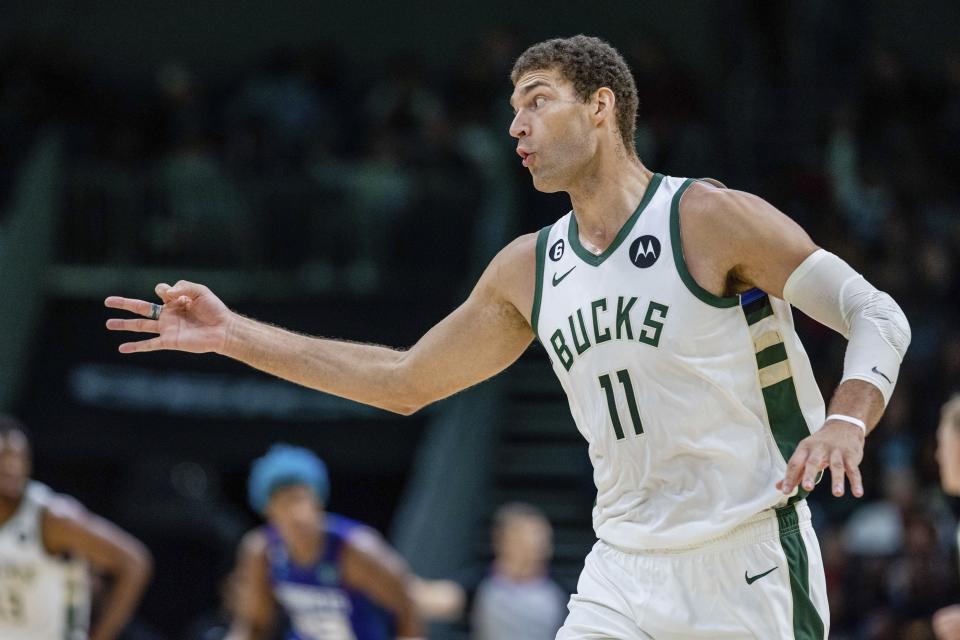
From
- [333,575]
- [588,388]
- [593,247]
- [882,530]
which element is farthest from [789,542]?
[882,530]

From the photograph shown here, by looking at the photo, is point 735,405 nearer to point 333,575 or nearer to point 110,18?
point 333,575

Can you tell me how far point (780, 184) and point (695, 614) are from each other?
10.1 meters

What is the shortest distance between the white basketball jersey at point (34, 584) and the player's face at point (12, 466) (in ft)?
0.32

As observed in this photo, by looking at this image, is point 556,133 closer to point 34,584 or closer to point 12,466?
point 12,466

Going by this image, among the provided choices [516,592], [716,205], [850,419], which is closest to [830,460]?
[850,419]

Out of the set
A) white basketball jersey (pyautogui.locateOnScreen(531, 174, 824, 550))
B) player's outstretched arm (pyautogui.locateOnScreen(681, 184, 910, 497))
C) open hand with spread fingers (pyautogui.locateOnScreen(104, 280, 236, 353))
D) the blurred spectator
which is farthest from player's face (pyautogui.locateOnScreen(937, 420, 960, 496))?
the blurred spectator

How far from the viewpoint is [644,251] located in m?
4.39

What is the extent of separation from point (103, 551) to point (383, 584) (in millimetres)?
1625

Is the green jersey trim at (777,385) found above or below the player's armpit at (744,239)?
below

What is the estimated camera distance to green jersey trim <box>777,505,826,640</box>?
420 cm

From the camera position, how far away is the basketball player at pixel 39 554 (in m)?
8.17

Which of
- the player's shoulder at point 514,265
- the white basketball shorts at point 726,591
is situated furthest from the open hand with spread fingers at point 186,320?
the white basketball shorts at point 726,591

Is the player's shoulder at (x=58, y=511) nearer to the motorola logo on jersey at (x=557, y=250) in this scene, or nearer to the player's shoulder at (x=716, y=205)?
the motorola logo on jersey at (x=557, y=250)

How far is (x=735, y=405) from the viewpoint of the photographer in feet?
14.0
